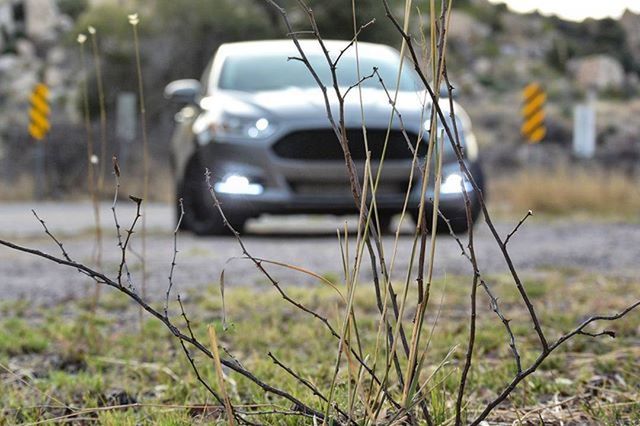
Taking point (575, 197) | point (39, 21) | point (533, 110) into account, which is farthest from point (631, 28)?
point (575, 197)

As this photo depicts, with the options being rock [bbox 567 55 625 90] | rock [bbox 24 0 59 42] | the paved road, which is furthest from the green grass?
rock [bbox 24 0 59 42]

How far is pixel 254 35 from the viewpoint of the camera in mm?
33281

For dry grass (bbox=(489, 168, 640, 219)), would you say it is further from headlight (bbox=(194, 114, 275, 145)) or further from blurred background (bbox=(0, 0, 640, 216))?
headlight (bbox=(194, 114, 275, 145))

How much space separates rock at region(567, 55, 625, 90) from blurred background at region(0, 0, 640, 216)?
2.6 inches

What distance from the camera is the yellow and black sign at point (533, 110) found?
2152cm

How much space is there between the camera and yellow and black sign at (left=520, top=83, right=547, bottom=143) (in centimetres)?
2152

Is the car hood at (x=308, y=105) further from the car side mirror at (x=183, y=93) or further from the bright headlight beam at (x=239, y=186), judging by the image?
the bright headlight beam at (x=239, y=186)

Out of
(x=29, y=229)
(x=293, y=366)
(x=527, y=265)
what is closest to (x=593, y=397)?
(x=293, y=366)

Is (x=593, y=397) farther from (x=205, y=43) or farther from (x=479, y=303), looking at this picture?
(x=205, y=43)

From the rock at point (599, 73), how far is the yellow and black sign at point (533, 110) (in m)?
31.1

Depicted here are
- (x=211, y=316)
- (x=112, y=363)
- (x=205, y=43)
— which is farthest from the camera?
(x=205, y=43)

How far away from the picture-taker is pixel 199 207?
8.85 meters

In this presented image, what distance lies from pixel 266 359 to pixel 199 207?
18.6 feet

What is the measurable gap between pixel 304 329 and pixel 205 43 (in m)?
28.4
